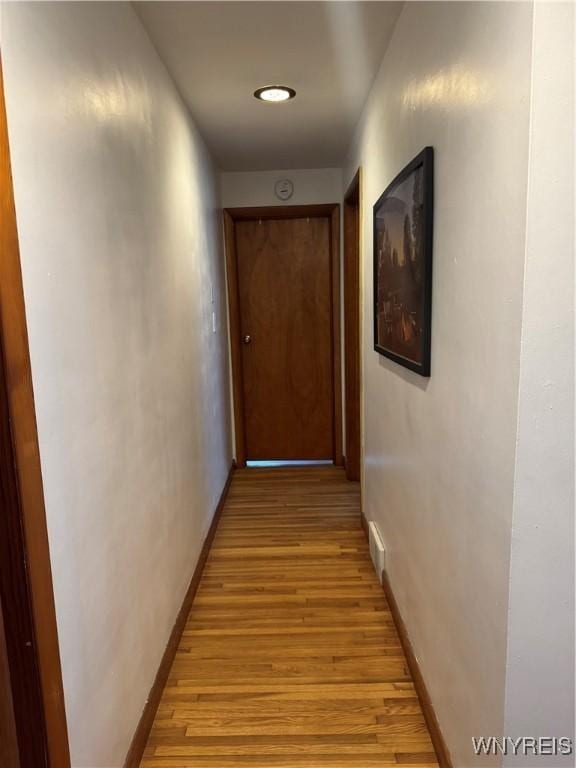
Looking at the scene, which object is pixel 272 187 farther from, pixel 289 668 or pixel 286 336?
pixel 289 668

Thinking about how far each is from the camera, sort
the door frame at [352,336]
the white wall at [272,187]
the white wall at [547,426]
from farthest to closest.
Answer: the white wall at [272,187] < the door frame at [352,336] < the white wall at [547,426]

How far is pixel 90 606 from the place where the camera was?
121cm

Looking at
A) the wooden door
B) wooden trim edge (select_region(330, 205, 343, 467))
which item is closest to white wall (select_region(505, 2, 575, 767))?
wooden trim edge (select_region(330, 205, 343, 467))

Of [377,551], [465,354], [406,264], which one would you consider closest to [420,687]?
[377,551]

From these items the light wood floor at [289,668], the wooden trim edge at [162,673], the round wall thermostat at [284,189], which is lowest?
the light wood floor at [289,668]

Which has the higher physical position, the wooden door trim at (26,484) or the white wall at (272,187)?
the white wall at (272,187)

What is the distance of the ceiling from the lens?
168 cm

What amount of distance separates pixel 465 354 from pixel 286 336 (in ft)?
9.77

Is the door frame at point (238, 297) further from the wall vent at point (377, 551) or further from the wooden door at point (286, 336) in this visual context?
the wall vent at point (377, 551)

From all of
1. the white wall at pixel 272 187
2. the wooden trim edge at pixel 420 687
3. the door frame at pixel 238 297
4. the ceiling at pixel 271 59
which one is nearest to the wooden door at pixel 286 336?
the door frame at pixel 238 297

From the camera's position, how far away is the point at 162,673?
179cm

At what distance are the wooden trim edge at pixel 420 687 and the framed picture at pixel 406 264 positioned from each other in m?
1.00

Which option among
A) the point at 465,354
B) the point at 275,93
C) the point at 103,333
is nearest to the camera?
the point at 465,354

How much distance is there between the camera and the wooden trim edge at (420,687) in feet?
4.76
